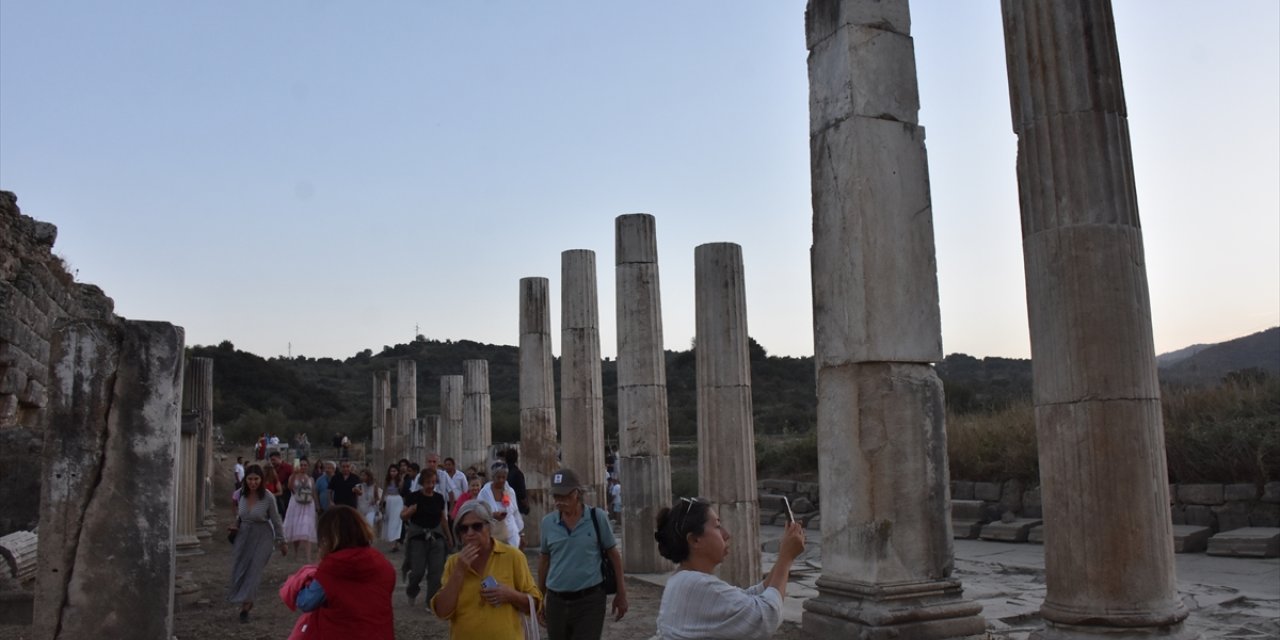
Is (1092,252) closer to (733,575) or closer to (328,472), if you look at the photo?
(733,575)

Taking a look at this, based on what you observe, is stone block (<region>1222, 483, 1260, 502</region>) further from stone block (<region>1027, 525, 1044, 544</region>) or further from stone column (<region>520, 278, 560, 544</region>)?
stone column (<region>520, 278, 560, 544</region>)

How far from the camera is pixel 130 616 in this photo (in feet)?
20.7

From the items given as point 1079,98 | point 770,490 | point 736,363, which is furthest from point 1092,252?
point 770,490

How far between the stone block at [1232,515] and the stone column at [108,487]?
16050 mm

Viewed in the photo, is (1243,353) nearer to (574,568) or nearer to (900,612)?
(900,612)

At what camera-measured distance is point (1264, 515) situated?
51.0 ft

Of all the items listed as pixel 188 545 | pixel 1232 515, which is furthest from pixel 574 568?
pixel 1232 515

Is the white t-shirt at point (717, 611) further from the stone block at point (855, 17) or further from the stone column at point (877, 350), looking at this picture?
the stone block at point (855, 17)

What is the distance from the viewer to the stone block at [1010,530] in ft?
56.9

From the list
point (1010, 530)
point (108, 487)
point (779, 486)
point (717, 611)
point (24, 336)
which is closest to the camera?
point (717, 611)

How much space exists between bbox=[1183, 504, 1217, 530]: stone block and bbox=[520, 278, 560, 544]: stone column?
36.5ft

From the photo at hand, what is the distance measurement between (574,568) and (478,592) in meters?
1.36

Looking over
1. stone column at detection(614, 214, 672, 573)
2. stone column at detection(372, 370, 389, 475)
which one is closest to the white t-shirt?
stone column at detection(614, 214, 672, 573)

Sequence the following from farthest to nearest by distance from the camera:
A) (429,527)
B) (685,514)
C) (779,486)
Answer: (779,486), (429,527), (685,514)
